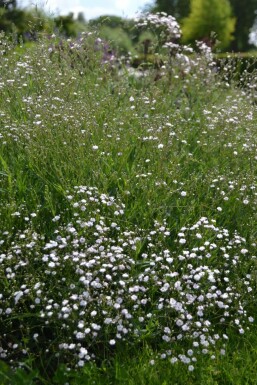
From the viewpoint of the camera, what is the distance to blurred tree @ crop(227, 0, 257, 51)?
2258 cm

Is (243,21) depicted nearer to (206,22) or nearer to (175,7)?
(175,7)

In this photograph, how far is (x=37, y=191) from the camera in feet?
15.0

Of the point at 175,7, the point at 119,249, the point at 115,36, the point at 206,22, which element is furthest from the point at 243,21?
the point at 119,249

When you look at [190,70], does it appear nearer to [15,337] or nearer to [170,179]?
[170,179]

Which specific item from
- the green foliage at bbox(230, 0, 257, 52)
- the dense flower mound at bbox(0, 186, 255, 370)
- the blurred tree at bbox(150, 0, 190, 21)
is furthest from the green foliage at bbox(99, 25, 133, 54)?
the blurred tree at bbox(150, 0, 190, 21)

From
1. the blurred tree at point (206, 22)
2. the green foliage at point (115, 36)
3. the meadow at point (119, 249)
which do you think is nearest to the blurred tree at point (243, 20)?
the blurred tree at point (206, 22)

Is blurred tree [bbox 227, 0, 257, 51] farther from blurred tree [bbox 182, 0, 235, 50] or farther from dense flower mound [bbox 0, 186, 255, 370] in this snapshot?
dense flower mound [bbox 0, 186, 255, 370]

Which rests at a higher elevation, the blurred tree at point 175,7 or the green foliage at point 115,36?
the green foliage at point 115,36

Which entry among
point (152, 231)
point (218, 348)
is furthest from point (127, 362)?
point (152, 231)

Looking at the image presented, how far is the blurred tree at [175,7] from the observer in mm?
23156

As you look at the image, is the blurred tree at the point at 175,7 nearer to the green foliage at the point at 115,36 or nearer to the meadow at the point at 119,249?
the green foliage at the point at 115,36

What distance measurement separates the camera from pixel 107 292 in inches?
148

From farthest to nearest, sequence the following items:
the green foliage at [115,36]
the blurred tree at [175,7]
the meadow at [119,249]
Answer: the blurred tree at [175,7], the green foliage at [115,36], the meadow at [119,249]

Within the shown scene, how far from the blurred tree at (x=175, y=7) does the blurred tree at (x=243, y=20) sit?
1.88 metres
